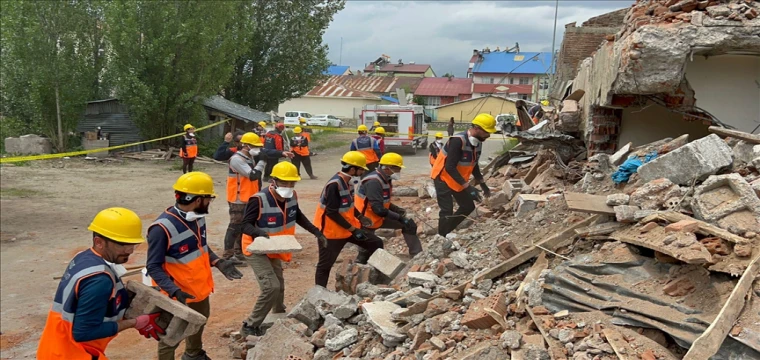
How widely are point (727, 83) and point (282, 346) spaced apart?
571cm

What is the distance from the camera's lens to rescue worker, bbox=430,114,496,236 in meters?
7.84

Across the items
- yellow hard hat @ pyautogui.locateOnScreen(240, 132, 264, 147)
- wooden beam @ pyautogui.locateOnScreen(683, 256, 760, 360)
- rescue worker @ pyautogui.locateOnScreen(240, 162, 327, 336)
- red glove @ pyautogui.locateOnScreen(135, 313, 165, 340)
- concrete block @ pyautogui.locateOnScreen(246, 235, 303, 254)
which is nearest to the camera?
wooden beam @ pyautogui.locateOnScreen(683, 256, 760, 360)

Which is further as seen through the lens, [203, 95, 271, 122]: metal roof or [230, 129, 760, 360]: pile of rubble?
[203, 95, 271, 122]: metal roof

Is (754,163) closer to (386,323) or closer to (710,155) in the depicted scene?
(710,155)

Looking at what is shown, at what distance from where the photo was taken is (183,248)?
461 cm

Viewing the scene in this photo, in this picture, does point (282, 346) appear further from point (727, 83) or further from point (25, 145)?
point (25, 145)

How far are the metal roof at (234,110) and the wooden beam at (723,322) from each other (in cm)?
2201

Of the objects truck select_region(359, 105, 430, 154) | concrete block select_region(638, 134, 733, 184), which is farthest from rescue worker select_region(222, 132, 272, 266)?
truck select_region(359, 105, 430, 154)

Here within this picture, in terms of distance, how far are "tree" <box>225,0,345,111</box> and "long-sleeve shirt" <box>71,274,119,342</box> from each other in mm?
24912

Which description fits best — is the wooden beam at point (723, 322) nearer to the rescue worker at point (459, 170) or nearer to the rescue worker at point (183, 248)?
the rescue worker at point (183, 248)

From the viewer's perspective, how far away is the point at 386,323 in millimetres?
4727

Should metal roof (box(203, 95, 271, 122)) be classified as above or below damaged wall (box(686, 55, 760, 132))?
below

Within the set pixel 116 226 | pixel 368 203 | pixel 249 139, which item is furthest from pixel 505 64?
pixel 116 226

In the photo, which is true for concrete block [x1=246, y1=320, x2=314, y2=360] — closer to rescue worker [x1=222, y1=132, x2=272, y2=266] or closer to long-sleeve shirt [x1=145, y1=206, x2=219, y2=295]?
long-sleeve shirt [x1=145, y1=206, x2=219, y2=295]
